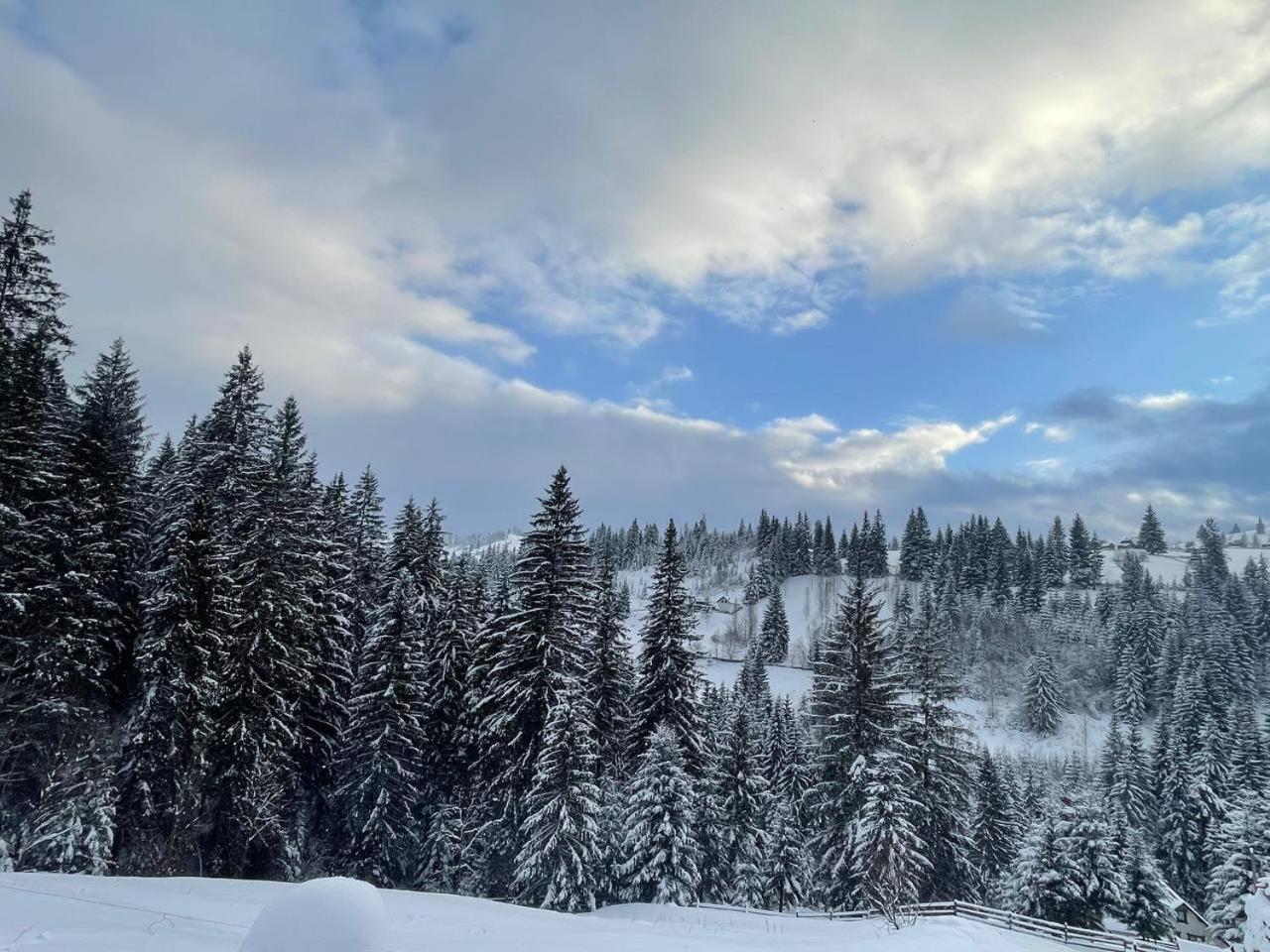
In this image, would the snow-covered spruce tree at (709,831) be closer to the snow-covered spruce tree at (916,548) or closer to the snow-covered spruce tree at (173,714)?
the snow-covered spruce tree at (173,714)

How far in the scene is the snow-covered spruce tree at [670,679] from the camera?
101ft

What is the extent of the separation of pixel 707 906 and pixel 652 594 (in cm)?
1340

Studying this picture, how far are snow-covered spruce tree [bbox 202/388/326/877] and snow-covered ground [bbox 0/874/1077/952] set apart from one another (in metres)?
9.33

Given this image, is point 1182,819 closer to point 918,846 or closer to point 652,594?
point 918,846

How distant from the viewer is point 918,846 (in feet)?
93.9

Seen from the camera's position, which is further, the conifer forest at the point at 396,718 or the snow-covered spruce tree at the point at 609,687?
the snow-covered spruce tree at the point at 609,687

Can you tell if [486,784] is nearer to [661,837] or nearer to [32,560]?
[661,837]

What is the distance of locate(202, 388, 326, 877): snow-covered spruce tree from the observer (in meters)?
23.5

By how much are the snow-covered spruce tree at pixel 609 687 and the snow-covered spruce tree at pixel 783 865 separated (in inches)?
487

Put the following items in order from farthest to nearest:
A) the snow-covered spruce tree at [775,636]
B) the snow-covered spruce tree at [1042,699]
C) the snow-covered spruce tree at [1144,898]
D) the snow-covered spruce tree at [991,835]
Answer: the snow-covered spruce tree at [775,636], the snow-covered spruce tree at [1042,699], the snow-covered spruce tree at [991,835], the snow-covered spruce tree at [1144,898]

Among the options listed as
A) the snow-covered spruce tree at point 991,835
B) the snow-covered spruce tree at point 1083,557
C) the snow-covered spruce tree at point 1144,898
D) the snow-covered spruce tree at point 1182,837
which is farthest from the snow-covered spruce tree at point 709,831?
the snow-covered spruce tree at point 1083,557

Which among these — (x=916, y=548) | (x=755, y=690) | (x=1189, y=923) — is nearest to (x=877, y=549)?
(x=916, y=548)

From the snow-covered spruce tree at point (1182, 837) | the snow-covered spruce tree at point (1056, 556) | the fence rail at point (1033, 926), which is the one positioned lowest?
the snow-covered spruce tree at point (1182, 837)

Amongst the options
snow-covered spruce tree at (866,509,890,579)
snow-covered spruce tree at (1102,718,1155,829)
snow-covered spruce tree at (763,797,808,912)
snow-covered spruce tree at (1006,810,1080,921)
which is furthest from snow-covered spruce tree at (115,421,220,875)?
snow-covered spruce tree at (866,509,890,579)
